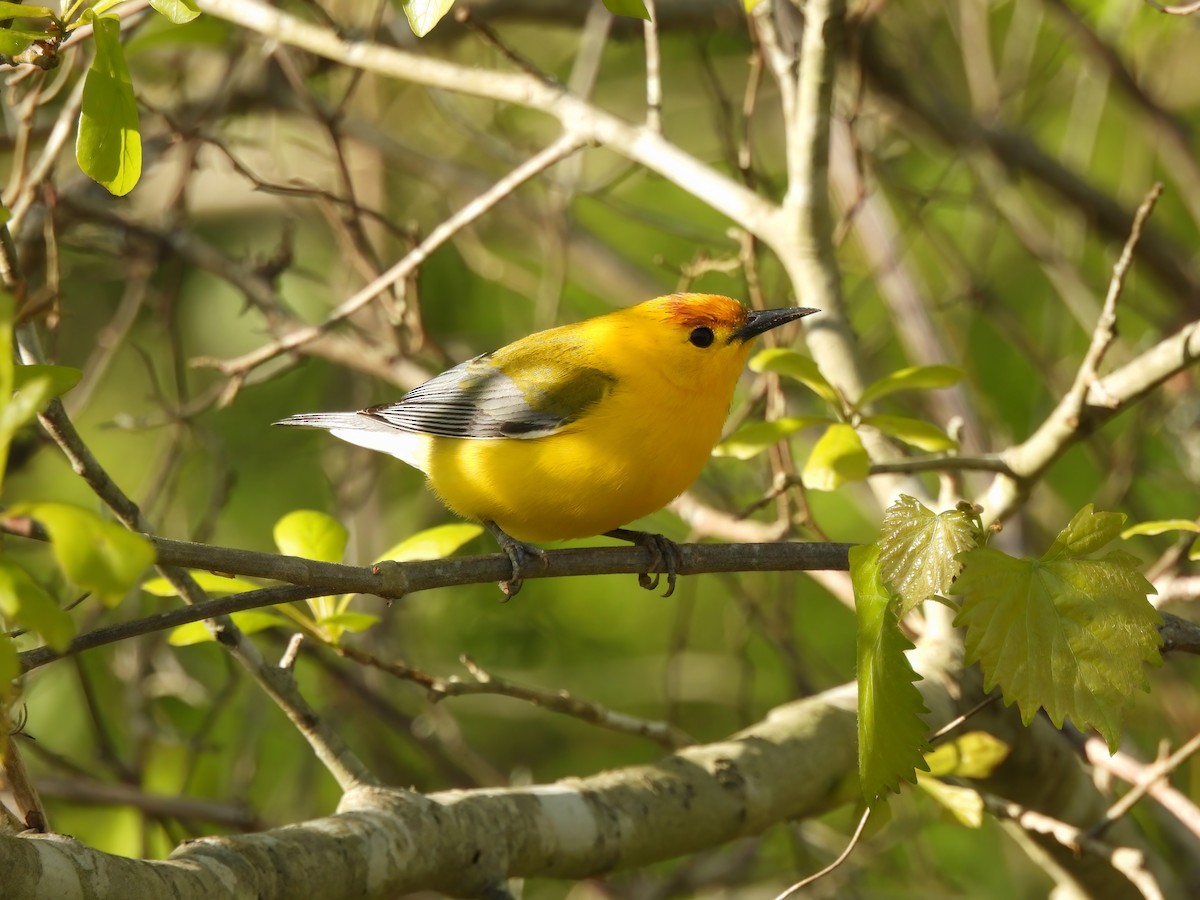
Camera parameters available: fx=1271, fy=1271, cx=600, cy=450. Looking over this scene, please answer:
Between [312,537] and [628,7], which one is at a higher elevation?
[628,7]

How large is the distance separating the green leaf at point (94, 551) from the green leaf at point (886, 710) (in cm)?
124

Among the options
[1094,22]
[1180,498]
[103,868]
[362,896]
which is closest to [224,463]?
[362,896]

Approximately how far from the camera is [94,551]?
148 cm

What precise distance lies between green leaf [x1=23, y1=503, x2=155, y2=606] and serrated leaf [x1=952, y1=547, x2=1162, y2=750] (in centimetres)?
134

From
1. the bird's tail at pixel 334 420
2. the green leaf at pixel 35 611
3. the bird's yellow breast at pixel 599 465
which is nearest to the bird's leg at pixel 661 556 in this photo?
the bird's yellow breast at pixel 599 465

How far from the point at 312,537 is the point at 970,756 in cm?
172

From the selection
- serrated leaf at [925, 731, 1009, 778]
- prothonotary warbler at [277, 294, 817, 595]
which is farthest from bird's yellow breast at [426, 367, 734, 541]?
serrated leaf at [925, 731, 1009, 778]

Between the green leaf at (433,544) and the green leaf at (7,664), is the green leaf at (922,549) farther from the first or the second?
the green leaf at (7,664)

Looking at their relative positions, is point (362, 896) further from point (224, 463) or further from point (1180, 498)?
point (1180, 498)

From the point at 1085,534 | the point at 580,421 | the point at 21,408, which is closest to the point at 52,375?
the point at 21,408

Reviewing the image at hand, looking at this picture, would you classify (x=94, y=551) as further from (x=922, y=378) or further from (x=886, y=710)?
(x=922, y=378)

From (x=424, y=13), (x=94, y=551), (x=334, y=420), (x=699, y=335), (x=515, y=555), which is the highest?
(x=699, y=335)

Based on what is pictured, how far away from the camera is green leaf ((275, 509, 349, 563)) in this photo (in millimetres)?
3002

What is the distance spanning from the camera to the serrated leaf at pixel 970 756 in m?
3.18
